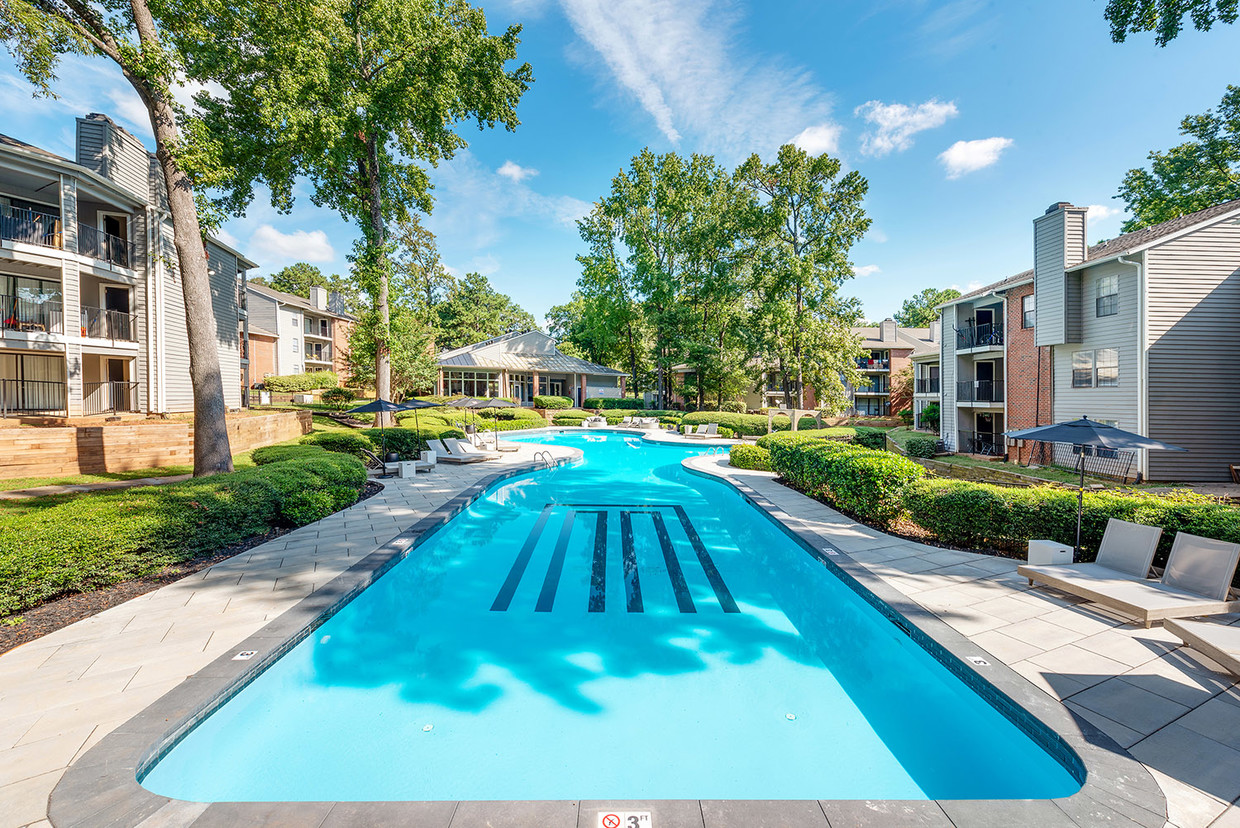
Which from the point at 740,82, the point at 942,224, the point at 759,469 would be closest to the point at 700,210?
the point at 942,224

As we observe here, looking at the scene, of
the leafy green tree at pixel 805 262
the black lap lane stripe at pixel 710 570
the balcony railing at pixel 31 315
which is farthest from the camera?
the leafy green tree at pixel 805 262

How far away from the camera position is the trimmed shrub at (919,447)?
1934 cm

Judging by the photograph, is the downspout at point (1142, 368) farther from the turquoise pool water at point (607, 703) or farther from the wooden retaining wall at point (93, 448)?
the wooden retaining wall at point (93, 448)

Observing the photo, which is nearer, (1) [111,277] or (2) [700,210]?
(1) [111,277]

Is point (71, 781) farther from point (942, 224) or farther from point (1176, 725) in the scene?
point (942, 224)

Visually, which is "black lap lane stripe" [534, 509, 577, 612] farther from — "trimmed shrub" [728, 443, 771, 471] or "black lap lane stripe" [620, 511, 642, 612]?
"trimmed shrub" [728, 443, 771, 471]

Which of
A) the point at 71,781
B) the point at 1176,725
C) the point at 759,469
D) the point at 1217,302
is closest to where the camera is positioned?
the point at 71,781

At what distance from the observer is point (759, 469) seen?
1554 centimetres

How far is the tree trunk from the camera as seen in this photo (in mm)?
9234

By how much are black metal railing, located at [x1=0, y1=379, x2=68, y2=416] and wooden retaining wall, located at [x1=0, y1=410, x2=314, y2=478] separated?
5.86m

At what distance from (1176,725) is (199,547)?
1022 cm

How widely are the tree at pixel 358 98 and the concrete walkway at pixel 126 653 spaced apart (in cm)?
1011

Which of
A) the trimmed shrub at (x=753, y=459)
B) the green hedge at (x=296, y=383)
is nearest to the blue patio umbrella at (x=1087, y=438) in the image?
the trimmed shrub at (x=753, y=459)

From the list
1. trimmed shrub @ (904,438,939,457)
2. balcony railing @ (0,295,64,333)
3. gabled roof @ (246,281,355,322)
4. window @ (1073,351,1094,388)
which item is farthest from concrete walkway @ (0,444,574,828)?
gabled roof @ (246,281,355,322)
